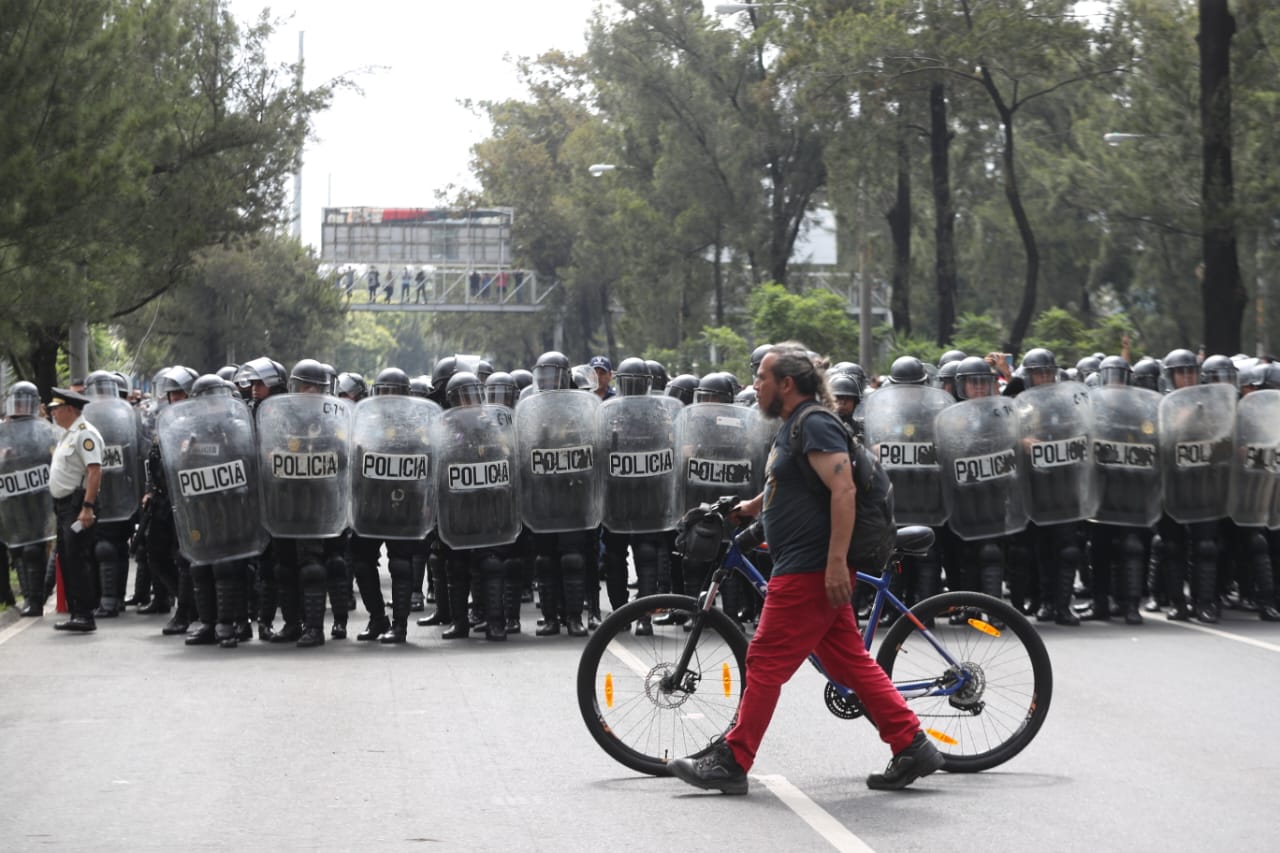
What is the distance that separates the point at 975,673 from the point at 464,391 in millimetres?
5973

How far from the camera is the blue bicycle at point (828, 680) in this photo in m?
8.00

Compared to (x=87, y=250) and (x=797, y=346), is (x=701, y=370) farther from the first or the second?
(x=797, y=346)

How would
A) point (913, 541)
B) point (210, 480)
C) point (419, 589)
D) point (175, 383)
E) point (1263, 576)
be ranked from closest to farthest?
point (913, 541) → point (210, 480) → point (1263, 576) → point (175, 383) → point (419, 589)

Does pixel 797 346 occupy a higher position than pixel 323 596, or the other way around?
pixel 797 346

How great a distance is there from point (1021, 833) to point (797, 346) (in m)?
2.04

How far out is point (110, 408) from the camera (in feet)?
50.2

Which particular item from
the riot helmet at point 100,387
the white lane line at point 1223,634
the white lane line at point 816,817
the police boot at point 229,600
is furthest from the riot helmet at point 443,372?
the white lane line at point 816,817

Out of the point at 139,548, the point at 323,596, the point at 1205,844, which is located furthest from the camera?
the point at 139,548

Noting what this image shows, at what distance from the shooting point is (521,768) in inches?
332

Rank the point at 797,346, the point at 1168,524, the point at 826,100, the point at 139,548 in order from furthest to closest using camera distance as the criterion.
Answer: the point at 826,100
the point at 139,548
the point at 1168,524
the point at 797,346

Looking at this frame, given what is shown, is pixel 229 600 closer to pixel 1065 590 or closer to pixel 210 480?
pixel 210 480

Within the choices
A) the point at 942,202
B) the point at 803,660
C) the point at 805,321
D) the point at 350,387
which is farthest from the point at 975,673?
the point at 805,321

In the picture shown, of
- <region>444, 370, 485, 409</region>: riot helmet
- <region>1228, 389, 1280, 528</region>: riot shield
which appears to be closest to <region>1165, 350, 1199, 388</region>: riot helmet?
<region>1228, 389, 1280, 528</region>: riot shield

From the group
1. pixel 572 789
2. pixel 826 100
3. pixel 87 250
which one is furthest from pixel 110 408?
pixel 826 100
